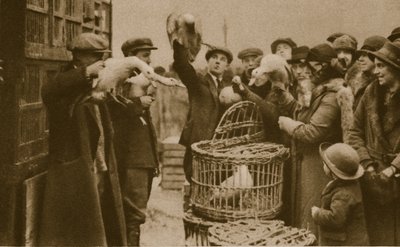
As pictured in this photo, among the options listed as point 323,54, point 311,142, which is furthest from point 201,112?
point 323,54

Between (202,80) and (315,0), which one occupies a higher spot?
(315,0)

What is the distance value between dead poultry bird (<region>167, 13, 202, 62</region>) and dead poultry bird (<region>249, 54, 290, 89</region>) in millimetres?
496

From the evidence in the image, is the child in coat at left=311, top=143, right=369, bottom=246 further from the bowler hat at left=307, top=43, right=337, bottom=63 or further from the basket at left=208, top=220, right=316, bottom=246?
the bowler hat at left=307, top=43, right=337, bottom=63

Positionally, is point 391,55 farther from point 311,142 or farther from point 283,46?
point 283,46

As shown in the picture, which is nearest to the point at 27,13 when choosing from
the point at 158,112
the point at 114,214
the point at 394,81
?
the point at 114,214

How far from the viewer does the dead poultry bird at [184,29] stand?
11.9ft

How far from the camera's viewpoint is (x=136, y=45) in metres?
3.69

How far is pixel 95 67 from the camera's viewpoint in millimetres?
2904

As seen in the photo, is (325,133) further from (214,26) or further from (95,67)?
(95,67)

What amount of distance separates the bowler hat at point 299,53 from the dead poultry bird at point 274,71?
0.37 ft

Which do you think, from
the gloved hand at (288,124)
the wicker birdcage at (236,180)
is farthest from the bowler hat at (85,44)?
the gloved hand at (288,124)

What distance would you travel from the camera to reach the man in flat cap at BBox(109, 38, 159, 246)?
12.1ft

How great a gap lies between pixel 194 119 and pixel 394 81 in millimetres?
1440

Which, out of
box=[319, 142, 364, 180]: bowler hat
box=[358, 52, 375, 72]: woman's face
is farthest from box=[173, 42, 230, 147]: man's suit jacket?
box=[319, 142, 364, 180]: bowler hat
